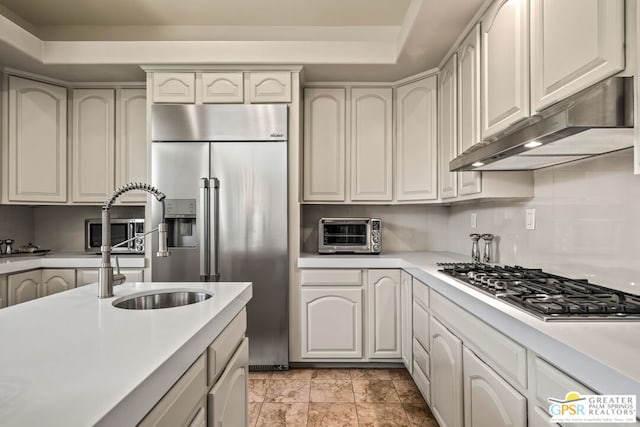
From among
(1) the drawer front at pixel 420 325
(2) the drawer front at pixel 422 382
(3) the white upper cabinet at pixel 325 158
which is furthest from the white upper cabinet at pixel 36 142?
(2) the drawer front at pixel 422 382

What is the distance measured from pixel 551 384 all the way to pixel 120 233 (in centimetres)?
309

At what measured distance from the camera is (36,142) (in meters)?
2.90

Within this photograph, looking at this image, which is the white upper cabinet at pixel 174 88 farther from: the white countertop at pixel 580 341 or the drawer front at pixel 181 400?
the white countertop at pixel 580 341

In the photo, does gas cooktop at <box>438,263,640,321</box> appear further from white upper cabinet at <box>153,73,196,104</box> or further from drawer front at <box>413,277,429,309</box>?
white upper cabinet at <box>153,73,196,104</box>

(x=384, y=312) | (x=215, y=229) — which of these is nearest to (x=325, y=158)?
(x=215, y=229)

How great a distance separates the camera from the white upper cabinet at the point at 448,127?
2.46 meters

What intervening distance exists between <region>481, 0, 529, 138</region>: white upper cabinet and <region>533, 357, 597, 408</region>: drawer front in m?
1.04

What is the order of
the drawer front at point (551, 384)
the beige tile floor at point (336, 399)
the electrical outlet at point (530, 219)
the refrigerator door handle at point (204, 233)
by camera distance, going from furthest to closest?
the refrigerator door handle at point (204, 233)
the beige tile floor at point (336, 399)
the electrical outlet at point (530, 219)
the drawer front at point (551, 384)

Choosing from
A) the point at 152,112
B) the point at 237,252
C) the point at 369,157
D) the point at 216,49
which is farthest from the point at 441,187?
the point at 152,112

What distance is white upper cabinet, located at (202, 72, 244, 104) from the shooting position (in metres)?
2.79

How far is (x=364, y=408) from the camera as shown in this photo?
2.22 m

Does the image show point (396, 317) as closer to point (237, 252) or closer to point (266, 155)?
point (237, 252)

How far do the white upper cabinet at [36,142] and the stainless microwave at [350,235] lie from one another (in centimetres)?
222

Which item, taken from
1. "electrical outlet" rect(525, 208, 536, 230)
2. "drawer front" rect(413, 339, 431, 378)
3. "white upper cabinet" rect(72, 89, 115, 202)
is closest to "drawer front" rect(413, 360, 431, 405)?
"drawer front" rect(413, 339, 431, 378)
